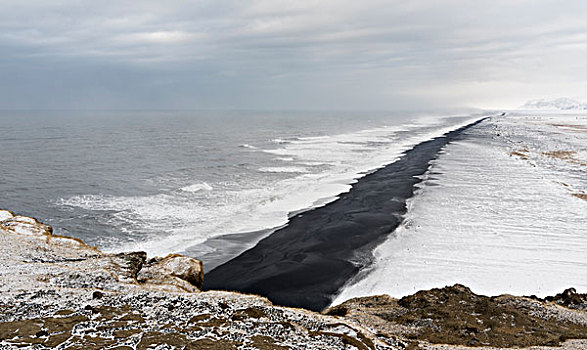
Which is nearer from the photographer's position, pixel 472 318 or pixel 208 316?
pixel 208 316

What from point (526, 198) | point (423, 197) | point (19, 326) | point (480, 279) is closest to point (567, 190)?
point (526, 198)

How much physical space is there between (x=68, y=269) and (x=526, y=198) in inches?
1085

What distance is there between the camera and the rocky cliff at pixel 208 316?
877 cm

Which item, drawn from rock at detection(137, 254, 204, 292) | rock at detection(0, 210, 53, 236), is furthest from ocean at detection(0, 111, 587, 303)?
rock at detection(137, 254, 204, 292)

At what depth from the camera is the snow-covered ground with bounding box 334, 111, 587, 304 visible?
15.5 m

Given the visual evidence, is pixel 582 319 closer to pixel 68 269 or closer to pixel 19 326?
pixel 19 326

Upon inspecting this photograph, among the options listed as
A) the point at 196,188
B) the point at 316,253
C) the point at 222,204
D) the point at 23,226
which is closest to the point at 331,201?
the point at 222,204

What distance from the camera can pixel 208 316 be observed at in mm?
9711

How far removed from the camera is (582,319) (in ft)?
36.5

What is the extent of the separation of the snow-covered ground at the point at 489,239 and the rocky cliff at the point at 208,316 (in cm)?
248

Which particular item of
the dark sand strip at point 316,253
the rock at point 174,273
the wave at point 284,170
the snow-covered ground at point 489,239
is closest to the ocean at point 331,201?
the snow-covered ground at point 489,239

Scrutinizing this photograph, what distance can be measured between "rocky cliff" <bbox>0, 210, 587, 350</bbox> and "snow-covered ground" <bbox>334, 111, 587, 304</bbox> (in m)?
2.48

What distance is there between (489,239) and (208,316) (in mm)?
15368

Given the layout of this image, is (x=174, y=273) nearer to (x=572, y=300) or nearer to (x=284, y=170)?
(x=572, y=300)
